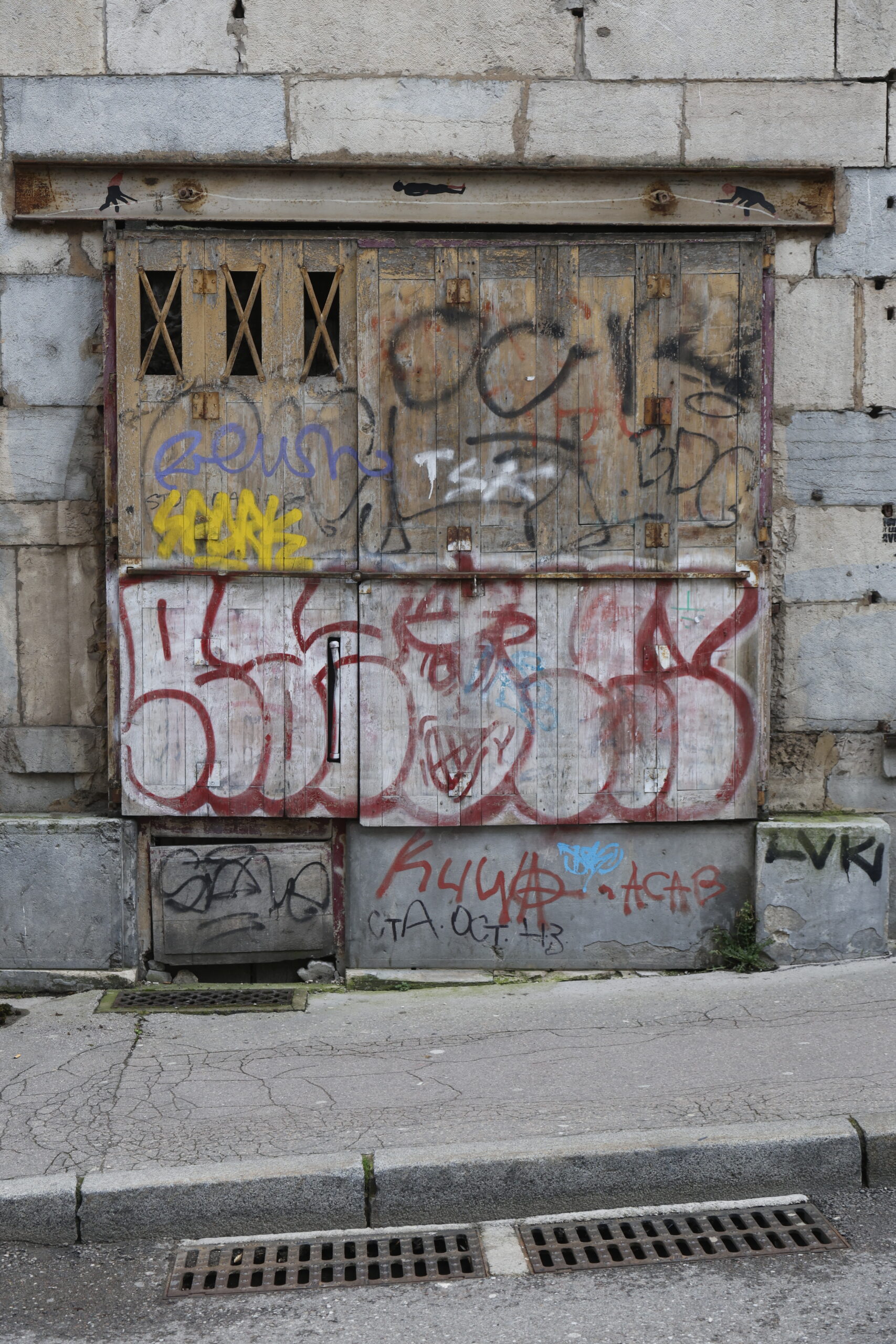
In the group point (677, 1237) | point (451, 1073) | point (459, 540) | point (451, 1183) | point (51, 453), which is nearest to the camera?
point (677, 1237)

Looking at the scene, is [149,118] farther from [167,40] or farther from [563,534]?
[563,534]

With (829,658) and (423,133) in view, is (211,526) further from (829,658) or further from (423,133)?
(829,658)

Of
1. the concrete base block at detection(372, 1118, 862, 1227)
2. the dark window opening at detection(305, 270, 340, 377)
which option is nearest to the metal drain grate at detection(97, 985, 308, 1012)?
the concrete base block at detection(372, 1118, 862, 1227)

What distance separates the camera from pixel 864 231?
591cm

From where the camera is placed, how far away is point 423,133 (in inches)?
227

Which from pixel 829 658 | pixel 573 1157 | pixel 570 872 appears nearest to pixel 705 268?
pixel 829 658

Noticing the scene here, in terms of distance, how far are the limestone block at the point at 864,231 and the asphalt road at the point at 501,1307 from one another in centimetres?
442

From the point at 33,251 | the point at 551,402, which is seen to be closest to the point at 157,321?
the point at 33,251

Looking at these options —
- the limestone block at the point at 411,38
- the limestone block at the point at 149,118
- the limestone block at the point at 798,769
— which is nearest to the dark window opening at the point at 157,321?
the limestone block at the point at 149,118

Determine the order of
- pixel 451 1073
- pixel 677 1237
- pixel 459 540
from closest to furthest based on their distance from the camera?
pixel 677 1237, pixel 451 1073, pixel 459 540

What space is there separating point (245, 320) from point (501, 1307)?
4324mm

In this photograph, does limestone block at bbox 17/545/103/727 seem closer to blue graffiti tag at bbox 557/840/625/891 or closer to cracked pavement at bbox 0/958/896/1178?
cracked pavement at bbox 0/958/896/1178

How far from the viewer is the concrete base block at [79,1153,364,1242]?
385 centimetres

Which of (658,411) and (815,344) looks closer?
(658,411)
